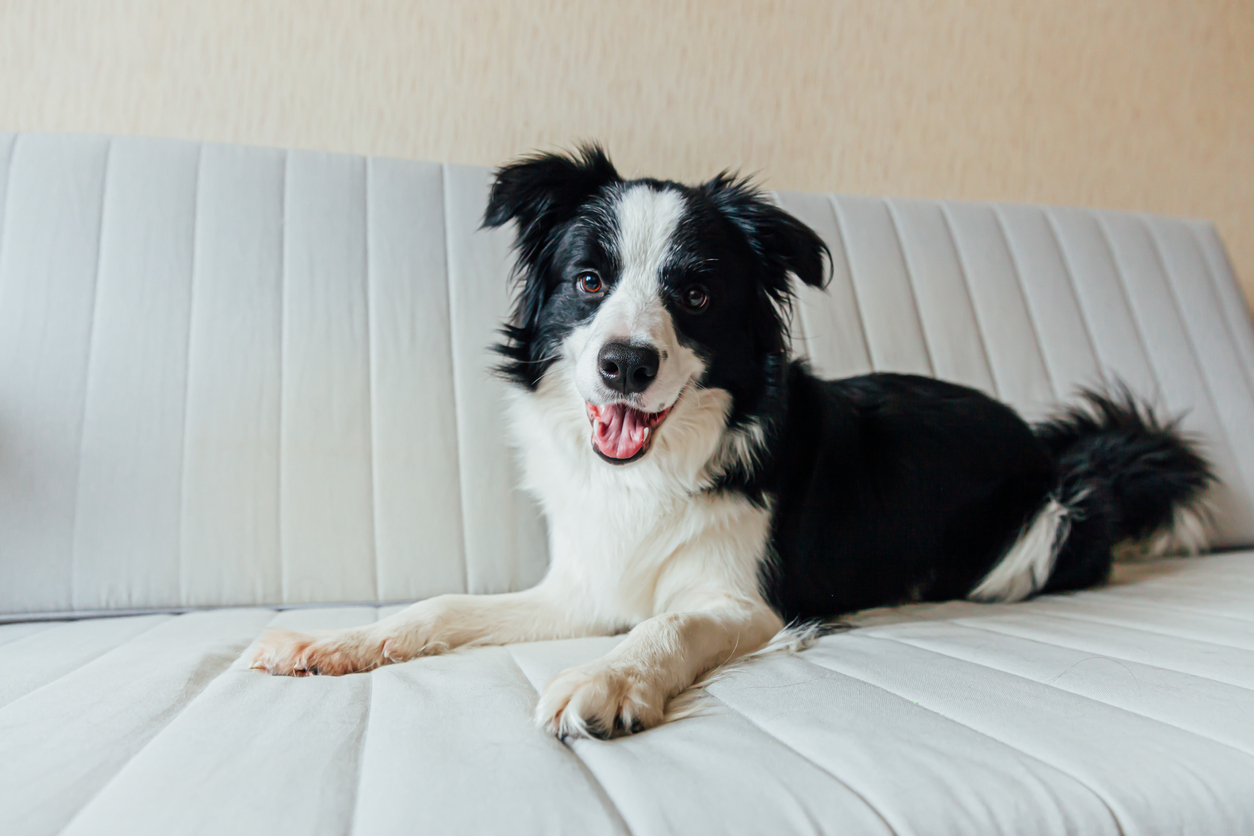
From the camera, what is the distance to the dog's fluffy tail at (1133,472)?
1.86 meters

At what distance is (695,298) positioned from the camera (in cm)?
137

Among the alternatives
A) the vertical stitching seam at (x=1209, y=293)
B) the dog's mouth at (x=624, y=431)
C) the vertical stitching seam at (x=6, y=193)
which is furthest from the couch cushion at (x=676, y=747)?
Answer: the vertical stitching seam at (x=1209, y=293)

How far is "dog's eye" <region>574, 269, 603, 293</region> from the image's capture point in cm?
138

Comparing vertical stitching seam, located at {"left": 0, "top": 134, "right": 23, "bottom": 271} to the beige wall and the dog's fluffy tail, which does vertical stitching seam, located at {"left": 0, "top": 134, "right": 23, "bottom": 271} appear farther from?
the dog's fluffy tail

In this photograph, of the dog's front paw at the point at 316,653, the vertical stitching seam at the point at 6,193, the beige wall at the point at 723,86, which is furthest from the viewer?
the beige wall at the point at 723,86

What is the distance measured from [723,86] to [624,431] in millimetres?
1658

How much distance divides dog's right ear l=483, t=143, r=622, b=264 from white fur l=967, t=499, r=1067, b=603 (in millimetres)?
1210

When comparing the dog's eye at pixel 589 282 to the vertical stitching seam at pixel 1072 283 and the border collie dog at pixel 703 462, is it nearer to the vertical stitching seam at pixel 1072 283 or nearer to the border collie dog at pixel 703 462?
the border collie dog at pixel 703 462

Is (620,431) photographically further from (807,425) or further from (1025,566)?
(1025,566)

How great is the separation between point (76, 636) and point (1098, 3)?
3777 millimetres

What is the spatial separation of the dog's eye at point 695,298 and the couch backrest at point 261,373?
665mm

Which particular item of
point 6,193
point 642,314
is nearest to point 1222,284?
point 642,314

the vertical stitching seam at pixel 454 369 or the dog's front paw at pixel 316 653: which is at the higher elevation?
the vertical stitching seam at pixel 454 369

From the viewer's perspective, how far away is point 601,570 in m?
1.39
